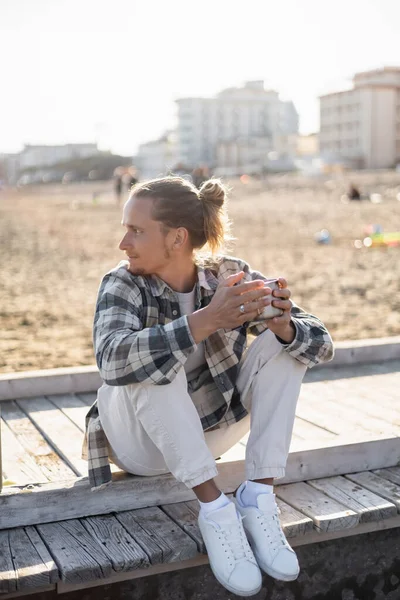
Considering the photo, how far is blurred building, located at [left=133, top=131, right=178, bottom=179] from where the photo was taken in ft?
409

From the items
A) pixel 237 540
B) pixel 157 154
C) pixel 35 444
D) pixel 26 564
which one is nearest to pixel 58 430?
pixel 35 444

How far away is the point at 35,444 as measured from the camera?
3334 mm

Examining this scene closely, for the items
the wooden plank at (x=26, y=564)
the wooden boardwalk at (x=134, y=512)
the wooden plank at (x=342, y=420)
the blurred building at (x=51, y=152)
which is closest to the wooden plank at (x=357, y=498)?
the wooden boardwalk at (x=134, y=512)

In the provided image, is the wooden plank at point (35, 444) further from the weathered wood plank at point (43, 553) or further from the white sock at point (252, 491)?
the white sock at point (252, 491)

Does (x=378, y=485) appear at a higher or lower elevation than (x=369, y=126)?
lower

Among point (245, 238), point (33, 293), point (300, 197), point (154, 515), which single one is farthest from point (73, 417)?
point (300, 197)

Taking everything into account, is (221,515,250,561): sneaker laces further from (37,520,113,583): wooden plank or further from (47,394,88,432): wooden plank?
(47,394,88,432): wooden plank

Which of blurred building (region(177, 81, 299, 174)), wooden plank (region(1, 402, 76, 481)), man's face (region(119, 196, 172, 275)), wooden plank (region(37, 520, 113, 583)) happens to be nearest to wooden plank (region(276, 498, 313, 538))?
wooden plank (region(37, 520, 113, 583))

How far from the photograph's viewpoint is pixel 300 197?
32281mm

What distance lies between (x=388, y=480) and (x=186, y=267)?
3.55ft

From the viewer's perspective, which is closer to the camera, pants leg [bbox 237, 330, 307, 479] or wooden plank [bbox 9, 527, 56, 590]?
wooden plank [bbox 9, 527, 56, 590]

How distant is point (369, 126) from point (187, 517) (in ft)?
289

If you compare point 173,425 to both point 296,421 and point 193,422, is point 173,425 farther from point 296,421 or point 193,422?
point 296,421

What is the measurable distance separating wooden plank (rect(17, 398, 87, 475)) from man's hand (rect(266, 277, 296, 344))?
930 mm
